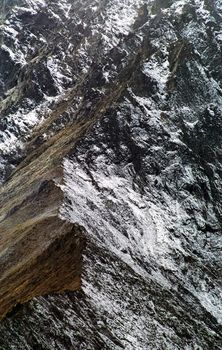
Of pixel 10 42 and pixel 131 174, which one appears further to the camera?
pixel 10 42

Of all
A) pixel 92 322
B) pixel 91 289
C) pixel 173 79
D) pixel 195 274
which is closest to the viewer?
pixel 92 322

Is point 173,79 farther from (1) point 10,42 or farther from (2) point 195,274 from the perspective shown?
(1) point 10,42

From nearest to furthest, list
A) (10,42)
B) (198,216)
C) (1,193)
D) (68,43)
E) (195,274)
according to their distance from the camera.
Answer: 1. (195,274)
2. (198,216)
3. (1,193)
4. (68,43)
5. (10,42)

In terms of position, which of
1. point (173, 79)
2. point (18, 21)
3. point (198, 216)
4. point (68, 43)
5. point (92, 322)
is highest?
point (18, 21)

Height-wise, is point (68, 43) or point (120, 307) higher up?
point (68, 43)

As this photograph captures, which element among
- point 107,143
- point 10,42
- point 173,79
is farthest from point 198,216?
point 10,42

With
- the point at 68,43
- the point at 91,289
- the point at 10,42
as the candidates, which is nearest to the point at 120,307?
the point at 91,289
